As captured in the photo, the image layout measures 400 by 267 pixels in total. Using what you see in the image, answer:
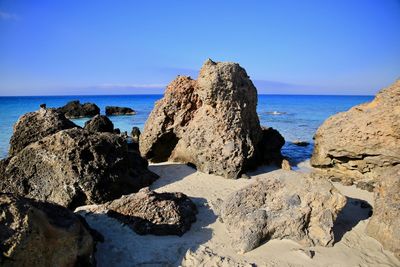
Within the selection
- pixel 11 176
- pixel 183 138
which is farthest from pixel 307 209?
pixel 11 176

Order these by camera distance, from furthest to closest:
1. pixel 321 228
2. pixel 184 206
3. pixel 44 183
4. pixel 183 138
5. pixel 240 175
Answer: pixel 183 138 < pixel 240 175 < pixel 44 183 < pixel 184 206 < pixel 321 228

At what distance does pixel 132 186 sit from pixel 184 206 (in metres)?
1.98

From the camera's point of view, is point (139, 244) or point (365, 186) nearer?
point (139, 244)

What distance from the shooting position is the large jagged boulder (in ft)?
33.0

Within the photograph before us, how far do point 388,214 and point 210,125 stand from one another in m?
5.59

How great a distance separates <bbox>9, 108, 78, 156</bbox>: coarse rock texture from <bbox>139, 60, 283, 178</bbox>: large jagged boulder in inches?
111

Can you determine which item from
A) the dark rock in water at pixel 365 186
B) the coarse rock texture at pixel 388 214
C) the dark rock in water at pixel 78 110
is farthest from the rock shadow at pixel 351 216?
the dark rock in water at pixel 78 110

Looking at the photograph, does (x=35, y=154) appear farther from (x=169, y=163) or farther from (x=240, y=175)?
(x=240, y=175)

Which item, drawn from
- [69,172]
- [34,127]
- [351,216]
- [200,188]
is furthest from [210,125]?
[34,127]

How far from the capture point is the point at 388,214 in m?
6.18

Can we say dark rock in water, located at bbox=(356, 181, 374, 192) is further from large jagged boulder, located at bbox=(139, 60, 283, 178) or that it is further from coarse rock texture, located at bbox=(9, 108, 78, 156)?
coarse rock texture, located at bbox=(9, 108, 78, 156)

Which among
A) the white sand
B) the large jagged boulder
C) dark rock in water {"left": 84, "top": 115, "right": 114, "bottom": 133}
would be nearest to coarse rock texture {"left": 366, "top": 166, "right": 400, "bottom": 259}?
the white sand

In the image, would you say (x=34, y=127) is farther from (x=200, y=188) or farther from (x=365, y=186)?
(x=365, y=186)

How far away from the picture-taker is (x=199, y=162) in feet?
33.7
